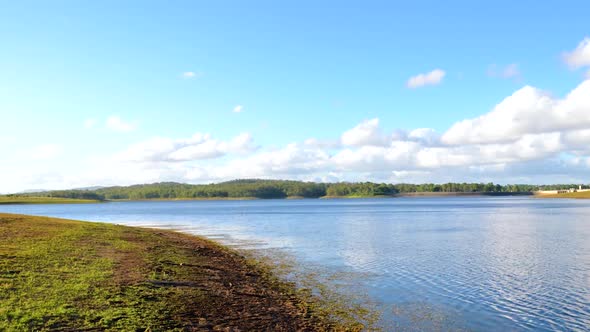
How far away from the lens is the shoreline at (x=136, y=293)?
16094mm

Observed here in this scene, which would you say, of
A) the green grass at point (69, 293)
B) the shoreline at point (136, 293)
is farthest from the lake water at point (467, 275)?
the green grass at point (69, 293)

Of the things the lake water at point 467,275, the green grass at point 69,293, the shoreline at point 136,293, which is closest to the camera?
the green grass at point 69,293

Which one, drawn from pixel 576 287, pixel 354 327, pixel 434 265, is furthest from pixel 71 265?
pixel 576 287

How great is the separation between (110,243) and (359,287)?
66.0 ft

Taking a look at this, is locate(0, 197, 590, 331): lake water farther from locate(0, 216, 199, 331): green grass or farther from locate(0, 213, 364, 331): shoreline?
locate(0, 216, 199, 331): green grass

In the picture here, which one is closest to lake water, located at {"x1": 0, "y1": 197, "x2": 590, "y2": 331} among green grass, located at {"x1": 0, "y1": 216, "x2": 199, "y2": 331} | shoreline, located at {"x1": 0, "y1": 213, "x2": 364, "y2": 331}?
shoreline, located at {"x1": 0, "y1": 213, "x2": 364, "y2": 331}

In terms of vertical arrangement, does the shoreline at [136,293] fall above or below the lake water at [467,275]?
above

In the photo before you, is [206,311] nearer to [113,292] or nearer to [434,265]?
[113,292]

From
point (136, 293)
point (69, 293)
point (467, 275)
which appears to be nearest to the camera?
point (69, 293)

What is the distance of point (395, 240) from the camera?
52844mm

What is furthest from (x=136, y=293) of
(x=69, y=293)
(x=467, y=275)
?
(x=467, y=275)

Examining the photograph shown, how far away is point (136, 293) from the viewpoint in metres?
19.9

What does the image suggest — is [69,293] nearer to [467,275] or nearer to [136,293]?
[136,293]

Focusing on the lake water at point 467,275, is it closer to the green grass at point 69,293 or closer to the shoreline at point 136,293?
the shoreline at point 136,293
